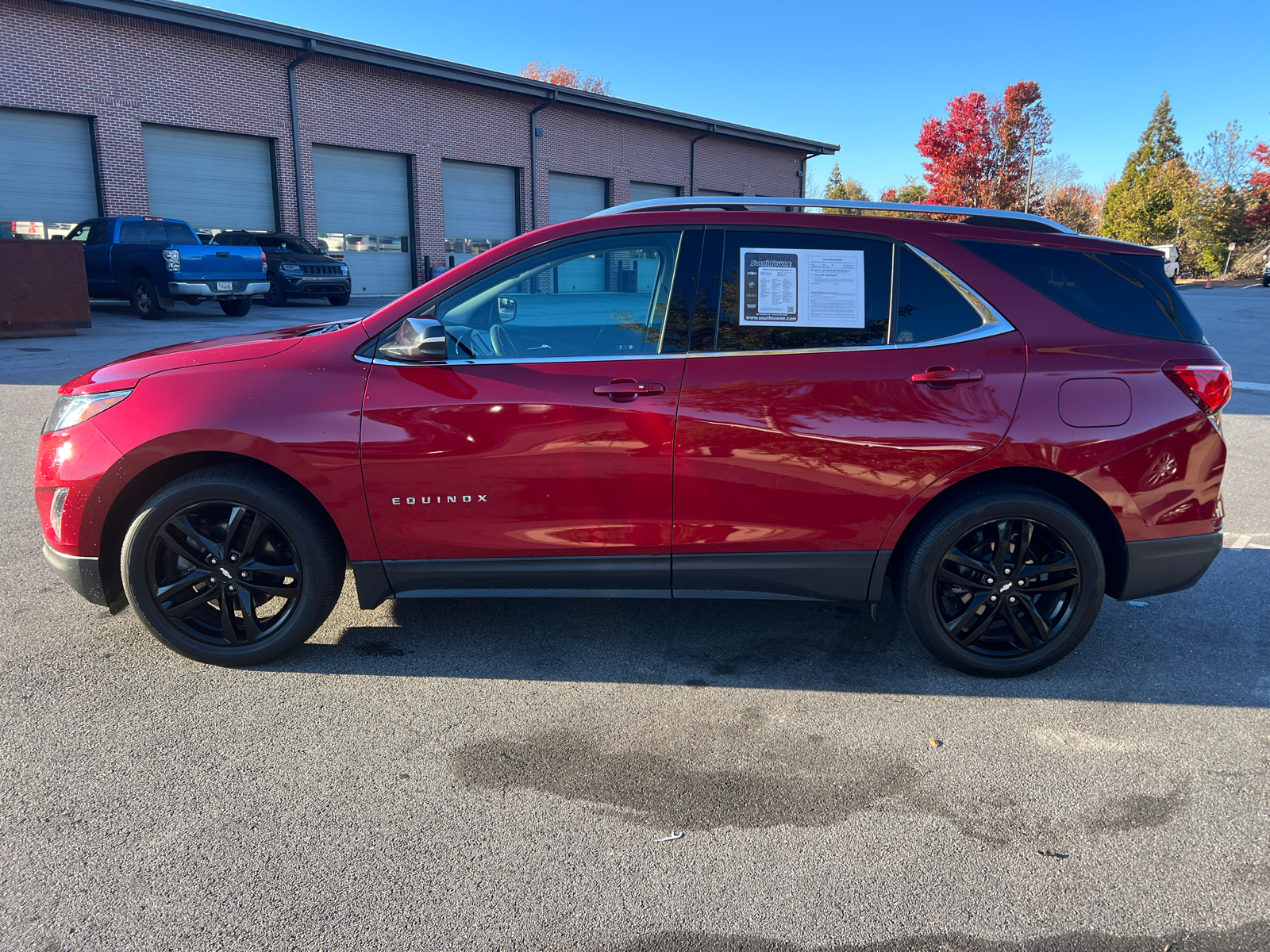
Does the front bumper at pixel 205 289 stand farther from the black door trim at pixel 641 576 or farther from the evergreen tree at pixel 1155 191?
the evergreen tree at pixel 1155 191

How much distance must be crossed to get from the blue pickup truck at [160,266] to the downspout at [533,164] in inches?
534

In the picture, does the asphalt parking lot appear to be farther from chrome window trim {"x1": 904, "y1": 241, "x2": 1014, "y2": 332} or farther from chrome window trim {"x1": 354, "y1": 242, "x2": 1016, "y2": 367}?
chrome window trim {"x1": 904, "y1": 241, "x2": 1014, "y2": 332}

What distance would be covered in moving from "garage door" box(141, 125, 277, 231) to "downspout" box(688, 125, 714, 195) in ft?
55.8

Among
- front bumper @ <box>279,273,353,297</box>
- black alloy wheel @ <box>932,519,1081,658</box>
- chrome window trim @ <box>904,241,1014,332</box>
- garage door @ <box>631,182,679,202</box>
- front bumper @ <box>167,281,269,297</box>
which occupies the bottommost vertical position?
black alloy wheel @ <box>932,519,1081,658</box>

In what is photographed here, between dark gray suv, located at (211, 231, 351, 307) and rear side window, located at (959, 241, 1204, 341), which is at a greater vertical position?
dark gray suv, located at (211, 231, 351, 307)

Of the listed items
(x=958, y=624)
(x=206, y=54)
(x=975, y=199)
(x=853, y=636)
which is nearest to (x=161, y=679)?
(x=853, y=636)

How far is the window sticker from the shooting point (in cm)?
341

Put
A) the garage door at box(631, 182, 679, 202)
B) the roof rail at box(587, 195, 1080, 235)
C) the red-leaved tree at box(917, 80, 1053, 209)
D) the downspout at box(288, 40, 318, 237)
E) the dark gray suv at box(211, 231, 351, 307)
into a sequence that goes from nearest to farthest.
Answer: the roof rail at box(587, 195, 1080, 235), the dark gray suv at box(211, 231, 351, 307), the downspout at box(288, 40, 318, 237), the garage door at box(631, 182, 679, 202), the red-leaved tree at box(917, 80, 1053, 209)

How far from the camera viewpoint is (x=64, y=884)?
7.72 feet

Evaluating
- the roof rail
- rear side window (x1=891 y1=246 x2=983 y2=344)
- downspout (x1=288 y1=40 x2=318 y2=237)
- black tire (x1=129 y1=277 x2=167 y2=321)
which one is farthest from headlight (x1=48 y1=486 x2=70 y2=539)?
downspout (x1=288 y1=40 x2=318 y2=237)

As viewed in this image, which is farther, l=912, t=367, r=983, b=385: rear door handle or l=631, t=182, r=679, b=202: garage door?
l=631, t=182, r=679, b=202: garage door

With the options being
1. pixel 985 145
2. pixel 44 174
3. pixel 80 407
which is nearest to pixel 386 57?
pixel 44 174

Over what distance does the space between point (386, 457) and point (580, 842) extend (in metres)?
1.58

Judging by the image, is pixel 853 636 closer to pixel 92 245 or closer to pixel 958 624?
pixel 958 624
